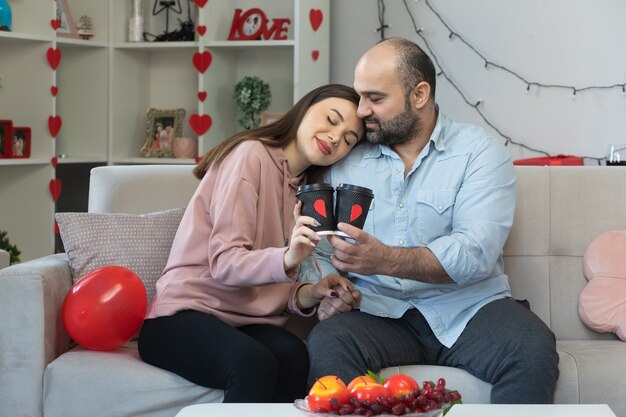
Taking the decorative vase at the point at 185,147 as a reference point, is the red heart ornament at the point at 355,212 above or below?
below

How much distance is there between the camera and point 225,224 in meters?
2.24

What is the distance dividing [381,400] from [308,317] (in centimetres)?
109

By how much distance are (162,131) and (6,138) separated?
0.79m

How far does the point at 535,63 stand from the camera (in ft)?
13.5

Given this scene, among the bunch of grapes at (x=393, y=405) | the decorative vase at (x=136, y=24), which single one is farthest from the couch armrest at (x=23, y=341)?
the decorative vase at (x=136, y=24)

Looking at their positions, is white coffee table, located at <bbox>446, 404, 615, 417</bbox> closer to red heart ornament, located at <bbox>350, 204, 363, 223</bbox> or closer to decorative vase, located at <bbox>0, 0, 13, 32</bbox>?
red heart ornament, located at <bbox>350, 204, 363, 223</bbox>

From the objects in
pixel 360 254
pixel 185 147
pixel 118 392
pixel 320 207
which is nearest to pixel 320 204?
pixel 320 207

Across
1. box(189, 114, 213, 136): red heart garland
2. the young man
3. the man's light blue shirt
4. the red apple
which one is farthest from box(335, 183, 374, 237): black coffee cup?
box(189, 114, 213, 136): red heart garland

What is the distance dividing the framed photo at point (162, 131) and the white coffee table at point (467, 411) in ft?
9.54

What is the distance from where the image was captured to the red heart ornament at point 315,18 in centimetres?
420

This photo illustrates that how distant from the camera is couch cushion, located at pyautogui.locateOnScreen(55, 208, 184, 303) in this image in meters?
2.52

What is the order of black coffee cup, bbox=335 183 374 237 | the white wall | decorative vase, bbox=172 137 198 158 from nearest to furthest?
black coffee cup, bbox=335 183 374 237
the white wall
decorative vase, bbox=172 137 198 158

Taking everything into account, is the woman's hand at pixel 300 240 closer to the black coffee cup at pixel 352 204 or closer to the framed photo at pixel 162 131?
the black coffee cup at pixel 352 204

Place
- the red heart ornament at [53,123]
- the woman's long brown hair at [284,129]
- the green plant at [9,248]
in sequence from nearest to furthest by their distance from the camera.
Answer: the woman's long brown hair at [284,129]
the green plant at [9,248]
the red heart ornament at [53,123]
